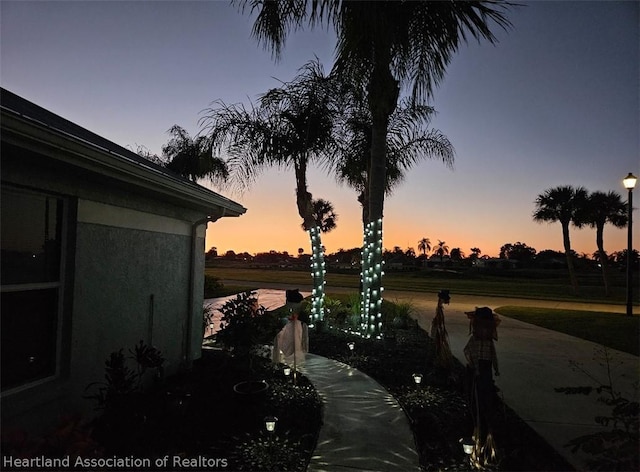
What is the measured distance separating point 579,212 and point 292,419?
31.4m

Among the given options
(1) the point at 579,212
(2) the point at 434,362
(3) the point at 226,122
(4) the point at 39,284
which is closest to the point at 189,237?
(4) the point at 39,284

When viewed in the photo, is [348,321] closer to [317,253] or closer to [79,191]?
[317,253]

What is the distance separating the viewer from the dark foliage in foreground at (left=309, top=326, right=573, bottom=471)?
4023 mm

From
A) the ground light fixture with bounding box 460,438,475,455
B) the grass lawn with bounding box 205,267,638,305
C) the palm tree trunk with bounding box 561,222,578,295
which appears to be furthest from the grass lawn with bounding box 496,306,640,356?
the palm tree trunk with bounding box 561,222,578,295

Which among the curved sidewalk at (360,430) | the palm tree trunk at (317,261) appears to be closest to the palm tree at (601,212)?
the palm tree trunk at (317,261)

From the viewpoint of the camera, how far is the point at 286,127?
11.5m

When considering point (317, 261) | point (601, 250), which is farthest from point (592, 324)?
point (601, 250)

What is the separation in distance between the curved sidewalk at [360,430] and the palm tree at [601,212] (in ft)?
97.2

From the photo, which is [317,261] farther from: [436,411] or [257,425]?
[257,425]

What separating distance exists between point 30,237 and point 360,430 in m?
3.92

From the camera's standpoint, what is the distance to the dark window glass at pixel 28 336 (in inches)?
131

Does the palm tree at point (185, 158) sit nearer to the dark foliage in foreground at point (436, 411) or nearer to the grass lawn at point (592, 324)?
the dark foliage in foreground at point (436, 411)

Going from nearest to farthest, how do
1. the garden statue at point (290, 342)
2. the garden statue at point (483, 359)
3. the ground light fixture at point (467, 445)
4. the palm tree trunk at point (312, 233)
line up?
the ground light fixture at point (467, 445) < the garden statue at point (483, 359) < the garden statue at point (290, 342) < the palm tree trunk at point (312, 233)

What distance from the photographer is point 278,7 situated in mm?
8031
